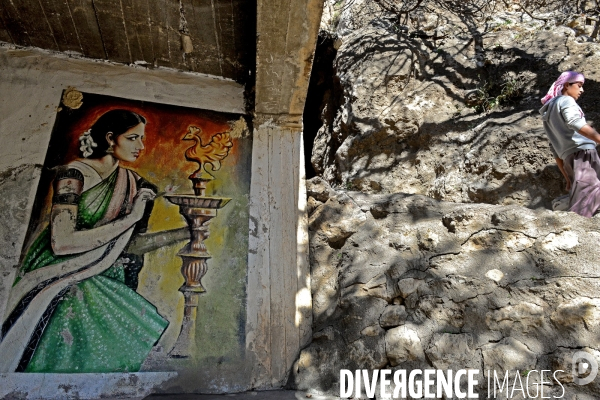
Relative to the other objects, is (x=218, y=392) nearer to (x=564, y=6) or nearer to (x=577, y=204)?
(x=577, y=204)

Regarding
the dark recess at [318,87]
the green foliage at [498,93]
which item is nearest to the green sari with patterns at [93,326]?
the dark recess at [318,87]

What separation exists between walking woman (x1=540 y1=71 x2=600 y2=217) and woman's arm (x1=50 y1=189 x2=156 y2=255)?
3269mm

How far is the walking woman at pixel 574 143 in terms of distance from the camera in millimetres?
3461

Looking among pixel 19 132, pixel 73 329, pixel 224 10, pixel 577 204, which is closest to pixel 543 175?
pixel 577 204

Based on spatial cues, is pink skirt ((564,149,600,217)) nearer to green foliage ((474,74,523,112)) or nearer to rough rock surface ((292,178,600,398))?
rough rock surface ((292,178,600,398))

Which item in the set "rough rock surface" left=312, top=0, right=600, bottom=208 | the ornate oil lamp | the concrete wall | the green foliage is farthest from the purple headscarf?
the ornate oil lamp

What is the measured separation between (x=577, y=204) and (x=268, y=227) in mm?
2278

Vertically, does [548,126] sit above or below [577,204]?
above

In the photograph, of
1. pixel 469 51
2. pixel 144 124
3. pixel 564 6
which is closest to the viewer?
pixel 144 124

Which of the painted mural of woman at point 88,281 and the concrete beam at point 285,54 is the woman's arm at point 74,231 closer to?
the painted mural of woman at point 88,281

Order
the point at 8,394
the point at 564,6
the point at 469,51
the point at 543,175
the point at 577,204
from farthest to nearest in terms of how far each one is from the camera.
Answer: the point at 564,6 < the point at 469,51 < the point at 543,175 < the point at 577,204 < the point at 8,394

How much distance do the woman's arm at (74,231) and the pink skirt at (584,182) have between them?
3231mm

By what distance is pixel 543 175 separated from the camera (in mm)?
4566

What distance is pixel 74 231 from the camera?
3.44 m
